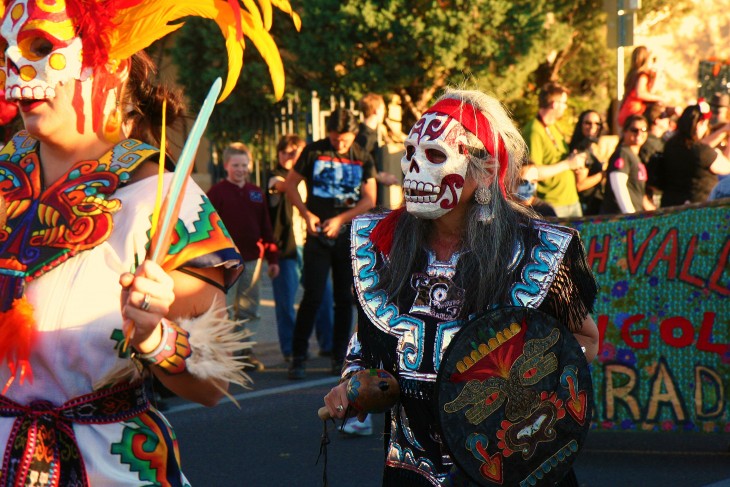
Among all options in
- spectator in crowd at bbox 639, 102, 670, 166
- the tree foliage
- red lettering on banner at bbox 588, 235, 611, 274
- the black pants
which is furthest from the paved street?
the tree foliage

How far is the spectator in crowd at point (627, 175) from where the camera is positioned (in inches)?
363

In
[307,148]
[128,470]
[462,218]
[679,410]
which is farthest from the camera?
[307,148]

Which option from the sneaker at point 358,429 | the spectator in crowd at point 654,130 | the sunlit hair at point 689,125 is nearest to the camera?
the sneaker at point 358,429

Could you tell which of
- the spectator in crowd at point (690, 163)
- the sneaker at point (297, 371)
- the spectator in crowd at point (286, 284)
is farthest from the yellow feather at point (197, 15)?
the spectator in crowd at point (690, 163)

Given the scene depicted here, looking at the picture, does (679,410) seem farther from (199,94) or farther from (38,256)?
(199,94)

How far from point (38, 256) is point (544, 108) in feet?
23.3

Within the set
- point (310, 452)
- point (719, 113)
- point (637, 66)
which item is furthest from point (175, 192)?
point (637, 66)

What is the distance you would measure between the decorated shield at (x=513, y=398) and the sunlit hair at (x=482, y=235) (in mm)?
149

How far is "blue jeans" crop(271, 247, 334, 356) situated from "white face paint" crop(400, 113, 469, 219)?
20.0 ft

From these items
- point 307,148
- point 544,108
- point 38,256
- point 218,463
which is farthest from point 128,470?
point 544,108

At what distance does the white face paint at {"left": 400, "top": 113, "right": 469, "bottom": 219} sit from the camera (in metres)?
3.34

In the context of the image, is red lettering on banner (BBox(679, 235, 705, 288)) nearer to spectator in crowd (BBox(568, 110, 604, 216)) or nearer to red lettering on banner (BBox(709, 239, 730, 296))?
red lettering on banner (BBox(709, 239, 730, 296))

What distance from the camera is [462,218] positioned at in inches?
134

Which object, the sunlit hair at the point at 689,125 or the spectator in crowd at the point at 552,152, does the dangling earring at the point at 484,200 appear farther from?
the sunlit hair at the point at 689,125
